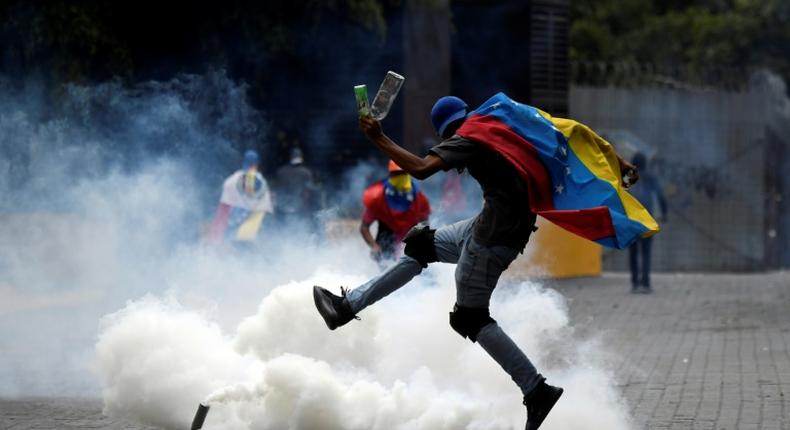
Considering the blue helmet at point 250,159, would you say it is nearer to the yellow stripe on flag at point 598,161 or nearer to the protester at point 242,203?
the protester at point 242,203

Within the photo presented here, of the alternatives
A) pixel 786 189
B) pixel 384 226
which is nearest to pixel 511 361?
pixel 384 226

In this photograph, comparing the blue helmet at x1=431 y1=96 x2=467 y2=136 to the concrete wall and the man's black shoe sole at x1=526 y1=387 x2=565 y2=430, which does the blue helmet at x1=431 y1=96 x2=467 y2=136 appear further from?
the concrete wall

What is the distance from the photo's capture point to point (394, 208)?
10164 millimetres

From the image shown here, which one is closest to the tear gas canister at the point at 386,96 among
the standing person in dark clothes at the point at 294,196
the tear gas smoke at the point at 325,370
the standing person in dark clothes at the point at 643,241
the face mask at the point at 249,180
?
the tear gas smoke at the point at 325,370

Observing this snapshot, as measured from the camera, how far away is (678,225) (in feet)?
68.7

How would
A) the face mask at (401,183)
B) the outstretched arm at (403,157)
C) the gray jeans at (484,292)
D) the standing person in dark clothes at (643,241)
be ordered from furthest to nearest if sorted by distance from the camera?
the standing person in dark clothes at (643,241) → the face mask at (401,183) → the gray jeans at (484,292) → the outstretched arm at (403,157)

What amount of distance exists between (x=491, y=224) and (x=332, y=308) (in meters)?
0.82

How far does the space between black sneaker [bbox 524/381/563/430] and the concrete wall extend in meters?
15.3

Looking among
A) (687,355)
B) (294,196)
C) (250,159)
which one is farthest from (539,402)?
(294,196)

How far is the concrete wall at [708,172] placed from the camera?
20.8m

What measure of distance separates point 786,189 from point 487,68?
256 inches

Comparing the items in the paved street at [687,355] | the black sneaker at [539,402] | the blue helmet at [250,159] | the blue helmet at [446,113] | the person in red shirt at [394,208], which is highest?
the blue helmet at [250,159]

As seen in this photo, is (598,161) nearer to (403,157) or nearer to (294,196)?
(403,157)

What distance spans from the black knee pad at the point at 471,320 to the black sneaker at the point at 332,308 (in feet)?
1.62
